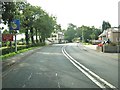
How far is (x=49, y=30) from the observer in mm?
87875

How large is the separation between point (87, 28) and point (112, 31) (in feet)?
194

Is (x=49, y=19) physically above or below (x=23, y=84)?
above

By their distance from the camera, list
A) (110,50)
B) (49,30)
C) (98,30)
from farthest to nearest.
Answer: (98,30) < (49,30) < (110,50)

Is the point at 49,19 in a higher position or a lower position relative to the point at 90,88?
higher

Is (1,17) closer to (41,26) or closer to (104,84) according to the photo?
(104,84)

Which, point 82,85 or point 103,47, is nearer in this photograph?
point 82,85

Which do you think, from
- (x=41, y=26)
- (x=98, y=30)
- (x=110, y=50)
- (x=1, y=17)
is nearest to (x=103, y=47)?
(x=110, y=50)

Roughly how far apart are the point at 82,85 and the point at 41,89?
175cm

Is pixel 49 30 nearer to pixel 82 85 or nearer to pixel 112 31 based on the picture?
pixel 112 31

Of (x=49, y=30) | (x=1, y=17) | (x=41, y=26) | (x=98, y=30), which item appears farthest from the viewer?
(x=98, y=30)

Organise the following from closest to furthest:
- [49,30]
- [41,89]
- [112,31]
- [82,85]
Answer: [41,89] → [82,85] → [49,30] → [112,31]

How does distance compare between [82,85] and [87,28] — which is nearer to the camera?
[82,85]

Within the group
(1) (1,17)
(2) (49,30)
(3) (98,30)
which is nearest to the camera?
(1) (1,17)

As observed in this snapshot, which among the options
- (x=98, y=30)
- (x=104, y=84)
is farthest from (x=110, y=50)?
(x=98, y=30)
